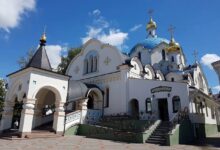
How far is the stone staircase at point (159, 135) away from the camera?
10880 millimetres

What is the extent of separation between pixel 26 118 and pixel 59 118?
2203 mm

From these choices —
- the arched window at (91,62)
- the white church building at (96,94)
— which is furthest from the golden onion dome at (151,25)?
the arched window at (91,62)

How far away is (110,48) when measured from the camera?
20562 millimetres

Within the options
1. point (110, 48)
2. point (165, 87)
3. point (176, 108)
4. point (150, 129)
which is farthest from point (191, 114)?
point (110, 48)

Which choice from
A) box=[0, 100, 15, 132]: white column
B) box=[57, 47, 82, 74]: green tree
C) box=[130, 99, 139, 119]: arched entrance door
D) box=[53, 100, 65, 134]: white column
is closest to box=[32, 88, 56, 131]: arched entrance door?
box=[0, 100, 15, 132]: white column

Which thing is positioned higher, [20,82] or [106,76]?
[106,76]

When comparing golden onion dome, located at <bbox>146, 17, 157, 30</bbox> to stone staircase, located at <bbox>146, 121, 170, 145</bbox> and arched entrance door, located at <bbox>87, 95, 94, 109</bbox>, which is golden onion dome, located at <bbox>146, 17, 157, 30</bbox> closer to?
arched entrance door, located at <bbox>87, 95, 94, 109</bbox>

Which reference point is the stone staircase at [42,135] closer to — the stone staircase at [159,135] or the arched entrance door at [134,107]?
the stone staircase at [159,135]

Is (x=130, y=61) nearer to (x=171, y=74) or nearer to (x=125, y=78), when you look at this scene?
(x=125, y=78)

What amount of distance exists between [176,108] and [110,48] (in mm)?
9059

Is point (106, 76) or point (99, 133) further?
point (106, 76)

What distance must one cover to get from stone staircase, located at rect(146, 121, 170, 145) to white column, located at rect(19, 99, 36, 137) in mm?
7174

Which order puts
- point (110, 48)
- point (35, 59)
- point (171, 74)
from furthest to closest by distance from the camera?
point (171, 74) < point (110, 48) < point (35, 59)

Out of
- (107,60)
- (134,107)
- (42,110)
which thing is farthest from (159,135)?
(107,60)
